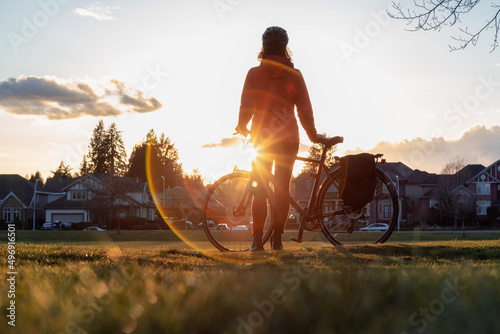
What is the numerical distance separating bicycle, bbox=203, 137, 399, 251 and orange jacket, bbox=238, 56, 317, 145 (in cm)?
36

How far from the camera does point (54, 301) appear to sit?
162 cm

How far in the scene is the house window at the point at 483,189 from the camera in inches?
2726

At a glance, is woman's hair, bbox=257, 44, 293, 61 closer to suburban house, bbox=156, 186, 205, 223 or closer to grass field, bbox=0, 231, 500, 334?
grass field, bbox=0, 231, 500, 334

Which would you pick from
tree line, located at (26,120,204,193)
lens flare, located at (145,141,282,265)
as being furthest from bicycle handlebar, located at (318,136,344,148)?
tree line, located at (26,120,204,193)

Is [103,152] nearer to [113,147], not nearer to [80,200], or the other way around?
[113,147]

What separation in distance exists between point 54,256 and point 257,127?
250 cm

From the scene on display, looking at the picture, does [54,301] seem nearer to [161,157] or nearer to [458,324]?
[458,324]

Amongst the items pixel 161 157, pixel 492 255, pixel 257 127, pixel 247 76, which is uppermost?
pixel 161 157

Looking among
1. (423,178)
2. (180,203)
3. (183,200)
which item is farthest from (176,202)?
(423,178)

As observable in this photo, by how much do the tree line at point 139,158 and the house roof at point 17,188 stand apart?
74.8ft

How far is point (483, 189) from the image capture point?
6950 centimetres

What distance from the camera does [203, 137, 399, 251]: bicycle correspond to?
6.06 m

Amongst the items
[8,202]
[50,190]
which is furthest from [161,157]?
[8,202]

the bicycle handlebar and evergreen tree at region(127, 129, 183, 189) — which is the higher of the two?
evergreen tree at region(127, 129, 183, 189)
